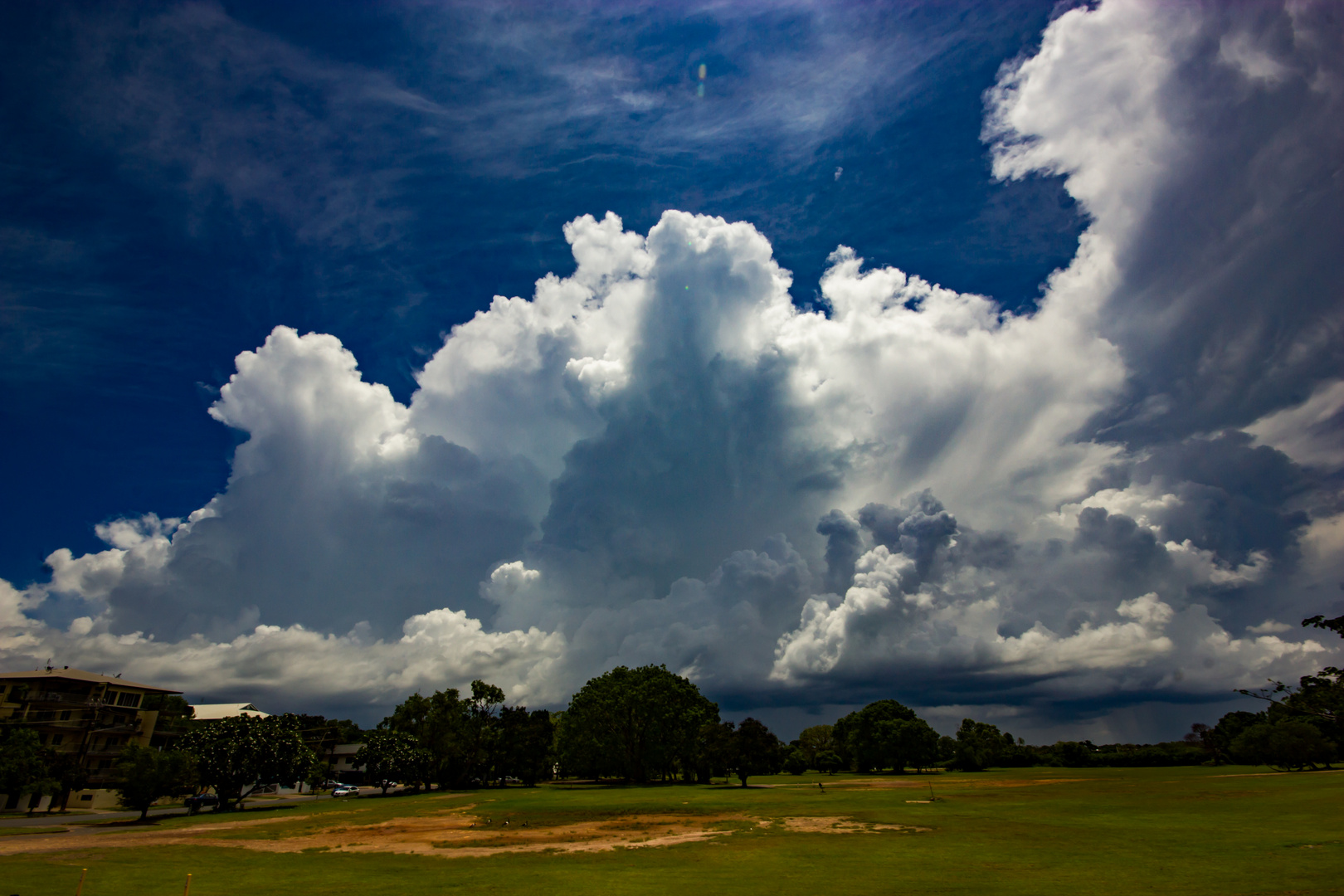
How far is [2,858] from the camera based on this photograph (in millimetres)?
33594

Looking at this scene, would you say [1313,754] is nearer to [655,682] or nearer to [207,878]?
[655,682]

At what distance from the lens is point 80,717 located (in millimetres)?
94375

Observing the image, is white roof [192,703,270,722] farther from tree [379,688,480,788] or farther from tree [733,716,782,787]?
tree [733,716,782,787]

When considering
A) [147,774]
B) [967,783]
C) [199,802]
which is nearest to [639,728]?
[967,783]

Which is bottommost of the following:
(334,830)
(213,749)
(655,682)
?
(334,830)

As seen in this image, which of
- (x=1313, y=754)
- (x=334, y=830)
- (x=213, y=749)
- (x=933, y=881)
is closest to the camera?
(x=933, y=881)

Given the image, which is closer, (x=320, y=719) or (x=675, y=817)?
(x=675, y=817)

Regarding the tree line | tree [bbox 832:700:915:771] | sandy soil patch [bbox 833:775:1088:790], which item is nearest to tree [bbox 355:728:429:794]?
the tree line

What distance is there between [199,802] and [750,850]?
76.3 meters

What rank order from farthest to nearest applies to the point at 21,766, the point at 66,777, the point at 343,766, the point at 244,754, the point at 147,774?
the point at 343,766
the point at 66,777
the point at 244,754
the point at 21,766
the point at 147,774

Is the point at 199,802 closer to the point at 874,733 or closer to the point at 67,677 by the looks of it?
the point at 67,677

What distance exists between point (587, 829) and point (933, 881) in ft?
94.2

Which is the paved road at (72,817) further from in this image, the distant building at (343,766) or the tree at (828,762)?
the tree at (828,762)

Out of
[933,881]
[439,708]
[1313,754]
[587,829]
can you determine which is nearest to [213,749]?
[439,708]
